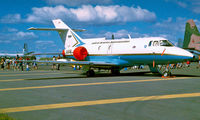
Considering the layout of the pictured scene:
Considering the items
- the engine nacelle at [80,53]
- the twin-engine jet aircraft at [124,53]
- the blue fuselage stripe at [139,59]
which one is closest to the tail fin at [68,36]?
the twin-engine jet aircraft at [124,53]

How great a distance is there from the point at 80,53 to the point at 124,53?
181 inches

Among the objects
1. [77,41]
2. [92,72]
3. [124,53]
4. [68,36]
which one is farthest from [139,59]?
[68,36]

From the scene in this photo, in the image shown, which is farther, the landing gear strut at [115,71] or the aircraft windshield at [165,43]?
the landing gear strut at [115,71]

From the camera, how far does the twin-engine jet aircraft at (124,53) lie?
15.0 metres

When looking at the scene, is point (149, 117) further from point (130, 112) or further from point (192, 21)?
point (192, 21)

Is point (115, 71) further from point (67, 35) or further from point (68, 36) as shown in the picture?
point (67, 35)

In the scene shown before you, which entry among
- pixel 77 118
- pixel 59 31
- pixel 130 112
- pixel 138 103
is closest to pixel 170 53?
pixel 138 103

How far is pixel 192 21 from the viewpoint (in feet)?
161

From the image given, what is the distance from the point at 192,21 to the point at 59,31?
3650 cm

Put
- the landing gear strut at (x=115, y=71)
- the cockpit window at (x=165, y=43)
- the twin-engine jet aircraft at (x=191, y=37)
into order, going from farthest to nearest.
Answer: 1. the twin-engine jet aircraft at (x=191, y=37)
2. the landing gear strut at (x=115, y=71)
3. the cockpit window at (x=165, y=43)

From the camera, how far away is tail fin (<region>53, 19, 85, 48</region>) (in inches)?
869

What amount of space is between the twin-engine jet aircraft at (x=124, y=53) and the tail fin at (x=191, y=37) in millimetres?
27526

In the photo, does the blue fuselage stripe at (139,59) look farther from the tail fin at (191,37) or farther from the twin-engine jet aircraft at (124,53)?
the tail fin at (191,37)

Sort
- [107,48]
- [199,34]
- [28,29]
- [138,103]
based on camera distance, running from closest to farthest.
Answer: [138,103] → [107,48] → [28,29] → [199,34]
